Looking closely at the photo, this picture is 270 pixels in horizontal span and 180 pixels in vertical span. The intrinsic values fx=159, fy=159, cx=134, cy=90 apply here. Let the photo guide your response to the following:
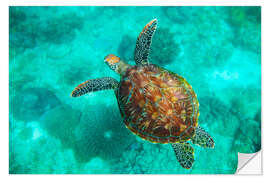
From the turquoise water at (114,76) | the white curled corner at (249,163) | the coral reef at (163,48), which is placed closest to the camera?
the white curled corner at (249,163)

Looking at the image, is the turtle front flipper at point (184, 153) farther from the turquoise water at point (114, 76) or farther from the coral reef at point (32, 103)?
the coral reef at point (32, 103)

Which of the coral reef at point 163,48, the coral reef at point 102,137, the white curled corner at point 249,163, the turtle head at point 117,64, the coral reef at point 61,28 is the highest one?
the coral reef at point 61,28

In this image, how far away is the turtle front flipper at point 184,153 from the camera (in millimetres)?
1608

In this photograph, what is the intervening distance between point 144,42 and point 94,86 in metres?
0.76

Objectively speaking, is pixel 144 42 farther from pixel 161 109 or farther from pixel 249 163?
pixel 249 163

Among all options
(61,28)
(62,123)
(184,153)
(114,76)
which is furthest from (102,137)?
(61,28)

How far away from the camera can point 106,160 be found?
1.73 meters

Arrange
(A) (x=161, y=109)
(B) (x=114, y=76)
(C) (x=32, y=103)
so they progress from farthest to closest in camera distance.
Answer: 1. (B) (x=114, y=76)
2. (C) (x=32, y=103)
3. (A) (x=161, y=109)

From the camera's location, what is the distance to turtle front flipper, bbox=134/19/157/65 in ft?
6.01

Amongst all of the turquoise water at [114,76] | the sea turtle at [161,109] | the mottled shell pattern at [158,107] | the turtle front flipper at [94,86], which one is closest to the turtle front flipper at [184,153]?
the sea turtle at [161,109]

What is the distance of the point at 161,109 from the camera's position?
1.32 metres

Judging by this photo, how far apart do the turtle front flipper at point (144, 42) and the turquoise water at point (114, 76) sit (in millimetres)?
175

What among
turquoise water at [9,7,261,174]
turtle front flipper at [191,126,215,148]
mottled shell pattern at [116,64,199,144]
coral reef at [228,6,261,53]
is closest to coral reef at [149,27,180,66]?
turquoise water at [9,7,261,174]
